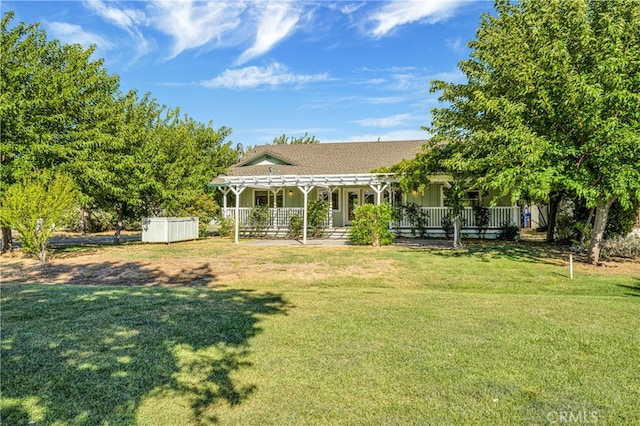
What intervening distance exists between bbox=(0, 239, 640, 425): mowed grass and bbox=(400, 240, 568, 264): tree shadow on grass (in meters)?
3.53

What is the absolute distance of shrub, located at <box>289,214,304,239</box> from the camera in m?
19.9

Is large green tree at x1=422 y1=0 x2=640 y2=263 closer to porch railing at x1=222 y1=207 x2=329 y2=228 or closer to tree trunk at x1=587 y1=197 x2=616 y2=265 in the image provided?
tree trunk at x1=587 y1=197 x2=616 y2=265

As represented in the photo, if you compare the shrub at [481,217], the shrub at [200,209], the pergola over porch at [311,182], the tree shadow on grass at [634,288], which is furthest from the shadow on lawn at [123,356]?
the shrub at [481,217]

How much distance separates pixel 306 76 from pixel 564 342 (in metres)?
19.2

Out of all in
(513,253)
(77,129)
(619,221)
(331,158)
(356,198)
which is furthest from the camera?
(331,158)

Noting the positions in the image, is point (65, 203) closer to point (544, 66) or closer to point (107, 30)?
point (107, 30)

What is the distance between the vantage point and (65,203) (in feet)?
40.7

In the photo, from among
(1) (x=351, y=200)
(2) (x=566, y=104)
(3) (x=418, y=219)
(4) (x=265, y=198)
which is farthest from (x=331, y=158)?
(2) (x=566, y=104)

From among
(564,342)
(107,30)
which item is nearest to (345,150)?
(107,30)

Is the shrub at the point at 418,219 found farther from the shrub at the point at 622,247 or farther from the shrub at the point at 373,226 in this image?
the shrub at the point at 622,247

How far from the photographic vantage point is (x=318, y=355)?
4.28m

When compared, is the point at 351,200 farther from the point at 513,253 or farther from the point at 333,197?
the point at 513,253

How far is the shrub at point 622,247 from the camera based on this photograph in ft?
41.9

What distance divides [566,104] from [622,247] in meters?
5.82
